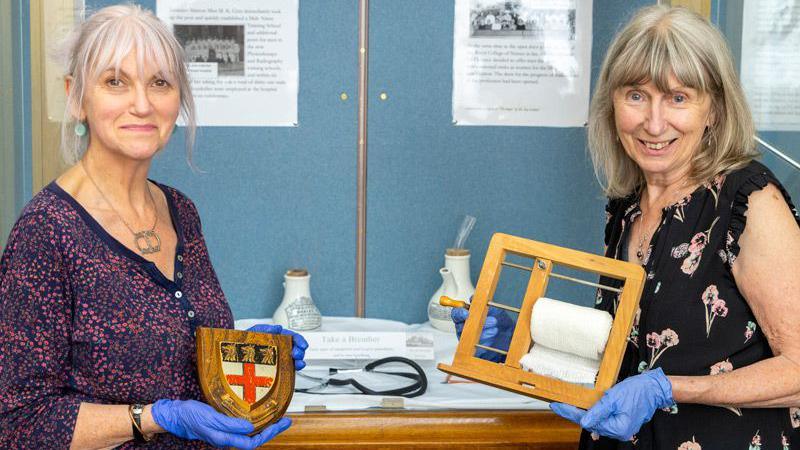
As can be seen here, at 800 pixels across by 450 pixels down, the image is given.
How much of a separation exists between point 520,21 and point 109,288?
1427mm

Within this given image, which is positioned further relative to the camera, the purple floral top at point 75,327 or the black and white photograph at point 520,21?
the black and white photograph at point 520,21

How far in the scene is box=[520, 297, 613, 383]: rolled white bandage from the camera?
1365mm

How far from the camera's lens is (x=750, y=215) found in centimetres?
134

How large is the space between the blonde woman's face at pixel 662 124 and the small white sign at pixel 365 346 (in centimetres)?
79

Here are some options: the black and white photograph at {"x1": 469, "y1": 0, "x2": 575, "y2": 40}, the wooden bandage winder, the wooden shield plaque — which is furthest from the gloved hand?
the black and white photograph at {"x1": 469, "y1": 0, "x2": 575, "y2": 40}

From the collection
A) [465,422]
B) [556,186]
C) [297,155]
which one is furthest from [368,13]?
[465,422]

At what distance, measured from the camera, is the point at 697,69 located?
1.39m

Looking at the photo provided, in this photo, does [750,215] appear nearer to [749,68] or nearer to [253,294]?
[749,68]

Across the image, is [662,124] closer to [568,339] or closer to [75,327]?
[568,339]

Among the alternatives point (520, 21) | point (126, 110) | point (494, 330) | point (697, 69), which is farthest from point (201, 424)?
point (520, 21)

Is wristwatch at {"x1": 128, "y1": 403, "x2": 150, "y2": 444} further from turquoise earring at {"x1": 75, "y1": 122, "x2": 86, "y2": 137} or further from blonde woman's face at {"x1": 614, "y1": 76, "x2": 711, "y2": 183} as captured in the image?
blonde woman's face at {"x1": 614, "y1": 76, "x2": 711, "y2": 183}

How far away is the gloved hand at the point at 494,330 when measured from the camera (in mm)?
1674

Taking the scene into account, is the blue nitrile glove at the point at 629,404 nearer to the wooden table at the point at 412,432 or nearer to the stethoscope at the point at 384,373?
the wooden table at the point at 412,432

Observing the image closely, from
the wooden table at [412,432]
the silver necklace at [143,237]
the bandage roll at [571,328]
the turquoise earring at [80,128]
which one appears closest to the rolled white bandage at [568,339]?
the bandage roll at [571,328]
